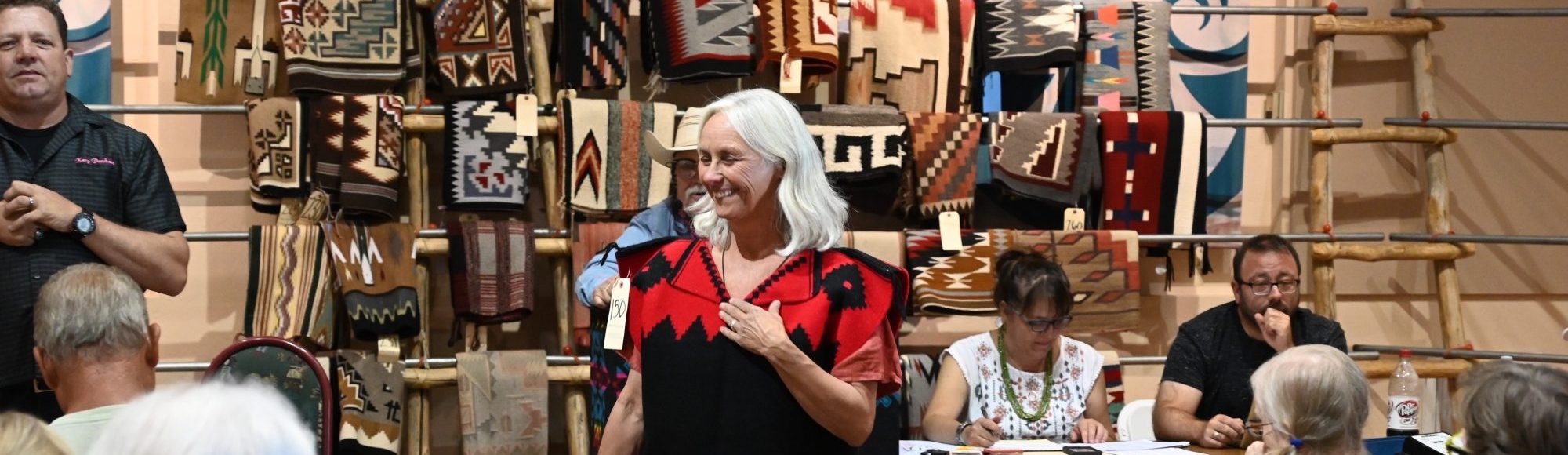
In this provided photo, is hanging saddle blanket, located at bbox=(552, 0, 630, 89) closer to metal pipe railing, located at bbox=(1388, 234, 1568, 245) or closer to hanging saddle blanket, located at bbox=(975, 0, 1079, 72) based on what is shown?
hanging saddle blanket, located at bbox=(975, 0, 1079, 72)

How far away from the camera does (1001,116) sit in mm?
4172

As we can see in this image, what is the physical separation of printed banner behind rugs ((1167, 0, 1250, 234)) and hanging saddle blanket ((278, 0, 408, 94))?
7.88ft

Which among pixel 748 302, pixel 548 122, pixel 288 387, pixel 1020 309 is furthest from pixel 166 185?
pixel 1020 309

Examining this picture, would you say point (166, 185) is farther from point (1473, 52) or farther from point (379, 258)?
point (1473, 52)

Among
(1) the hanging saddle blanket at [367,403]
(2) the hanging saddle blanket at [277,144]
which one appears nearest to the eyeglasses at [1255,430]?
(1) the hanging saddle blanket at [367,403]

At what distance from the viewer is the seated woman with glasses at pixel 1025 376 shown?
3438 mm

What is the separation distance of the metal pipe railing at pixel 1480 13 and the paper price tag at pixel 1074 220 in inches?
48.2

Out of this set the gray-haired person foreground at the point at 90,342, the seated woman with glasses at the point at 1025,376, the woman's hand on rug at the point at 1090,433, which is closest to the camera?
the gray-haired person foreground at the point at 90,342

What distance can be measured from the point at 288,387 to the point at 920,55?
2.11 m

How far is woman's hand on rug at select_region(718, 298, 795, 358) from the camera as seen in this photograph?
189cm

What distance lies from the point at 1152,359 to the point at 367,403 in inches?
91.7

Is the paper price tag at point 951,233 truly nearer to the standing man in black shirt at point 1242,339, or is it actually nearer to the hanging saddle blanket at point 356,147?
the standing man in black shirt at point 1242,339

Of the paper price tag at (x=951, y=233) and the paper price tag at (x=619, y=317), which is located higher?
the paper price tag at (x=951, y=233)

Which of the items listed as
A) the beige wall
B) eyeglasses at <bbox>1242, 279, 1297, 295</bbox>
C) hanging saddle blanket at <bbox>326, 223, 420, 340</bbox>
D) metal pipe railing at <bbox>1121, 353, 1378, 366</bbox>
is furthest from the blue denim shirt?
metal pipe railing at <bbox>1121, 353, 1378, 366</bbox>
